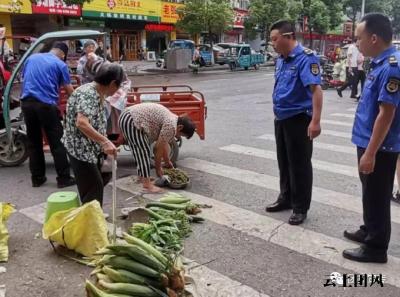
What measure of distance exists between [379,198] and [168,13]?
36872 mm

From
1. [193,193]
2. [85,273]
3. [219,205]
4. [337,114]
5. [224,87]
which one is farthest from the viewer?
[224,87]

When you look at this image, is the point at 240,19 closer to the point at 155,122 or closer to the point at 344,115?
the point at 344,115

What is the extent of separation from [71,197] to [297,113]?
2.21m

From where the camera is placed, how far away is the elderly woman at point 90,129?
158 inches

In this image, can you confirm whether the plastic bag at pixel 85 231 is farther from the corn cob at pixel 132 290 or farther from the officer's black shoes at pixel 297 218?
the officer's black shoes at pixel 297 218

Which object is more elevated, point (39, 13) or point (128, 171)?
point (39, 13)

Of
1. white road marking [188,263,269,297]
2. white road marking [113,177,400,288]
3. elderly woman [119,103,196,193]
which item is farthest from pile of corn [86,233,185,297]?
elderly woman [119,103,196,193]

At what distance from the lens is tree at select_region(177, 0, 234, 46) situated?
31.1m

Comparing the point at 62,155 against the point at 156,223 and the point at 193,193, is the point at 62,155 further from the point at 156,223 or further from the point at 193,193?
the point at 156,223

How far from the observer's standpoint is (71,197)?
4.34 metres

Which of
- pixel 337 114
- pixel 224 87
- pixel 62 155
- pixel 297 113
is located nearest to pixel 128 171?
pixel 62 155

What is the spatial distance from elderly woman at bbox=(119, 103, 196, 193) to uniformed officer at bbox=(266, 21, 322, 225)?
3.97 feet

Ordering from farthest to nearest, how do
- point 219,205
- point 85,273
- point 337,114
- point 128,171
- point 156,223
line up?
point 337,114 → point 128,171 → point 219,205 → point 156,223 → point 85,273

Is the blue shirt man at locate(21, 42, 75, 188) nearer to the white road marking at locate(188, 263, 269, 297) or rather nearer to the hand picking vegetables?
the hand picking vegetables
